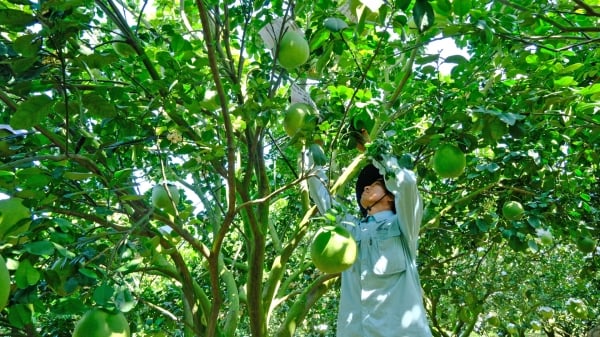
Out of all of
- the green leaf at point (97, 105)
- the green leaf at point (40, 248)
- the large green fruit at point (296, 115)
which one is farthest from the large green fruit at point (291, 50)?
the green leaf at point (40, 248)

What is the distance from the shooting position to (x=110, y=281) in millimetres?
1497

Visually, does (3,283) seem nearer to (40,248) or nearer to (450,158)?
(40,248)

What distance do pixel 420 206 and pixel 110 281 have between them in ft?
5.41

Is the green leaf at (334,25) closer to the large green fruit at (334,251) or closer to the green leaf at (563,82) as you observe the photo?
the large green fruit at (334,251)

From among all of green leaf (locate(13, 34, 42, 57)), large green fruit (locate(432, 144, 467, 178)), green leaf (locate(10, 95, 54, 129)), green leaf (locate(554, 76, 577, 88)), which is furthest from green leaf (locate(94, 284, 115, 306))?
green leaf (locate(554, 76, 577, 88))

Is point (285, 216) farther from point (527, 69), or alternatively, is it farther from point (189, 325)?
point (527, 69)

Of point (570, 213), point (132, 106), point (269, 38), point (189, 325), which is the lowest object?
point (189, 325)

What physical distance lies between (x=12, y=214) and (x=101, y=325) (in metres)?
0.46

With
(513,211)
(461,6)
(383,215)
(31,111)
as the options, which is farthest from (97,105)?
(513,211)

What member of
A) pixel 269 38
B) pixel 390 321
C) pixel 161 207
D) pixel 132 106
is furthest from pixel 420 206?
pixel 132 106

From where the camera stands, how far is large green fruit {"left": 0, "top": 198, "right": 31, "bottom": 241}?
1552 mm

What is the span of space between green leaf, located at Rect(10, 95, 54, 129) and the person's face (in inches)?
68.7

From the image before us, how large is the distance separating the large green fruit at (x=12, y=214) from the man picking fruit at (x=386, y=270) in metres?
1.16

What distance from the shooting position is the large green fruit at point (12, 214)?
1.55 m
